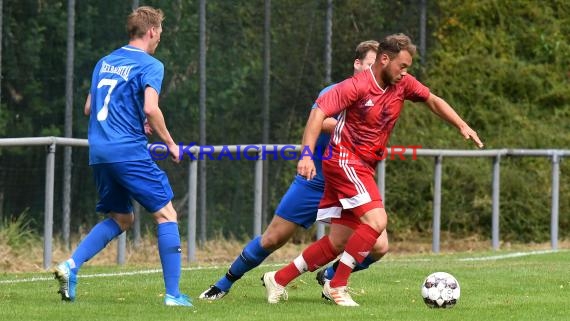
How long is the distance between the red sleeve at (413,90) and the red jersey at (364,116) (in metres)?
0.11

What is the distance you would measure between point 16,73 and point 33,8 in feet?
2.49

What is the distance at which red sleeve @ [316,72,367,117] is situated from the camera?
8.53m

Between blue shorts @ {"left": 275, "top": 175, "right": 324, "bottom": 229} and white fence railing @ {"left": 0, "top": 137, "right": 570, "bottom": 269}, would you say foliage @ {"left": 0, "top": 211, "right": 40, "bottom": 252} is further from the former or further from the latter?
blue shorts @ {"left": 275, "top": 175, "right": 324, "bottom": 229}

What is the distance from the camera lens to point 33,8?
14.7 m

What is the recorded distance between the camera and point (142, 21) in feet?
28.6

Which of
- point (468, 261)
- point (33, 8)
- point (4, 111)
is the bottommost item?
point (468, 261)

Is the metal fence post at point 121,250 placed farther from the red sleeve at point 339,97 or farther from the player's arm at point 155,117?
the red sleeve at point 339,97

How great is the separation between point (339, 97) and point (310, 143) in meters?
0.39

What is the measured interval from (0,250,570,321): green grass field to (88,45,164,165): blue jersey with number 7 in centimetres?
97

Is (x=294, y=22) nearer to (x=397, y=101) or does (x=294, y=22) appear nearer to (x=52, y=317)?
(x=397, y=101)

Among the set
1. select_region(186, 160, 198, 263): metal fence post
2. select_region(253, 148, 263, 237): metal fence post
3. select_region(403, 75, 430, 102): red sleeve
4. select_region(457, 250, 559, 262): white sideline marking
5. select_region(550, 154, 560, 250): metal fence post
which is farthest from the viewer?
select_region(550, 154, 560, 250): metal fence post

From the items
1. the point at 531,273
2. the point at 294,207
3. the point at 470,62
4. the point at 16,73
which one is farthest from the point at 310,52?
the point at 294,207

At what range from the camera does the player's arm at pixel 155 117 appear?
331 inches

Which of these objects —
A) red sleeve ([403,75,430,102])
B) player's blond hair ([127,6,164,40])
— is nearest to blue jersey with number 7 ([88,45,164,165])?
player's blond hair ([127,6,164,40])
